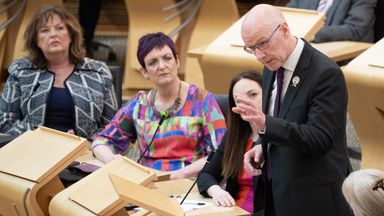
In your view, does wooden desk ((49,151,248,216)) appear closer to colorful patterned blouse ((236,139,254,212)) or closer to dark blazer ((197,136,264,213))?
dark blazer ((197,136,264,213))

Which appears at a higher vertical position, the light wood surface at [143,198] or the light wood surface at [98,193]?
the light wood surface at [143,198]

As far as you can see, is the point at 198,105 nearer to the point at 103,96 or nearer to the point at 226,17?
the point at 103,96

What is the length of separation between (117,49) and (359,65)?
12.6 feet

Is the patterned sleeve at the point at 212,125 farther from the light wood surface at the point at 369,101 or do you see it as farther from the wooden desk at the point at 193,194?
the light wood surface at the point at 369,101

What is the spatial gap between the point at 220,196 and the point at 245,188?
24 cm

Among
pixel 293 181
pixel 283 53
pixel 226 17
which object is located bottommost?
pixel 226 17

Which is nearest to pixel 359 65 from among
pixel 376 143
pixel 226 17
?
pixel 376 143

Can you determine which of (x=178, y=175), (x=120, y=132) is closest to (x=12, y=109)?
(x=120, y=132)

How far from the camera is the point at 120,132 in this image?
4000mm

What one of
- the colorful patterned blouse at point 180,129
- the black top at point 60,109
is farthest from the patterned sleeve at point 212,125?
the black top at point 60,109

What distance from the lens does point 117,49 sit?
786cm

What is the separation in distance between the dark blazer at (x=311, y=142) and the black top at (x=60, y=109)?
65.4 inches

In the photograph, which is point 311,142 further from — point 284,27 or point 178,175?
point 178,175

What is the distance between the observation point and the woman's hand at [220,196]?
10.4ft
